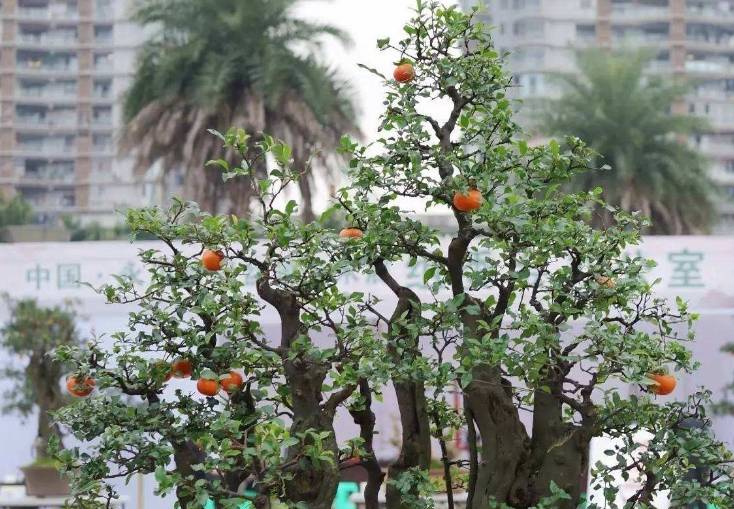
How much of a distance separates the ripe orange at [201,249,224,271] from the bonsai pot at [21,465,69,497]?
5.99m

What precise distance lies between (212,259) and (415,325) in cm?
43

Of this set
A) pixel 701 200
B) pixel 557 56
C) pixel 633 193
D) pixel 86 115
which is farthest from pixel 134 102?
pixel 86 115

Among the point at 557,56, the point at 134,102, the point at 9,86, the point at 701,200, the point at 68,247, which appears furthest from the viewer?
the point at 9,86

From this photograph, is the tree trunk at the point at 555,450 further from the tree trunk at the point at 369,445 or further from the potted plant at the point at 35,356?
the potted plant at the point at 35,356

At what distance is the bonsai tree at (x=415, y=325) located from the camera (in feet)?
8.12

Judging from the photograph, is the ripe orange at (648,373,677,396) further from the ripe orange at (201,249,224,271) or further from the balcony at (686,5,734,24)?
the balcony at (686,5,734,24)

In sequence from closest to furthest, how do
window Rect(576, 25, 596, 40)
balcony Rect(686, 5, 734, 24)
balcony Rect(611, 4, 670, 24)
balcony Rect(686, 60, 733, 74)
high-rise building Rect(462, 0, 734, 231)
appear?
1. high-rise building Rect(462, 0, 734, 231)
2. window Rect(576, 25, 596, 40)
3. balcony Rect(611, 4, 670, 24)
4. balcony Rect(686, 5, 734, 24)
5. balcony Rect(686, 60, 733, 74)

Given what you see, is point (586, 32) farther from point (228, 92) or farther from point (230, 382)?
point (230, 382)

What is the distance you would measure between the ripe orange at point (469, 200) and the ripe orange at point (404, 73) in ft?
0.92

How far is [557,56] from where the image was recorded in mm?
31344

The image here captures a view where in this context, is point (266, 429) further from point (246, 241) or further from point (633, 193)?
point (633, 193)

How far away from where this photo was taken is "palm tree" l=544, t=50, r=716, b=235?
54.1 ft

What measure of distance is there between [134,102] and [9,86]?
2431 cm

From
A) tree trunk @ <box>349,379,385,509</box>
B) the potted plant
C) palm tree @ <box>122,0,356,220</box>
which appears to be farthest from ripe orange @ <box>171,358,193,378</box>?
palm tree @ <box>122,0,356,220</box>
